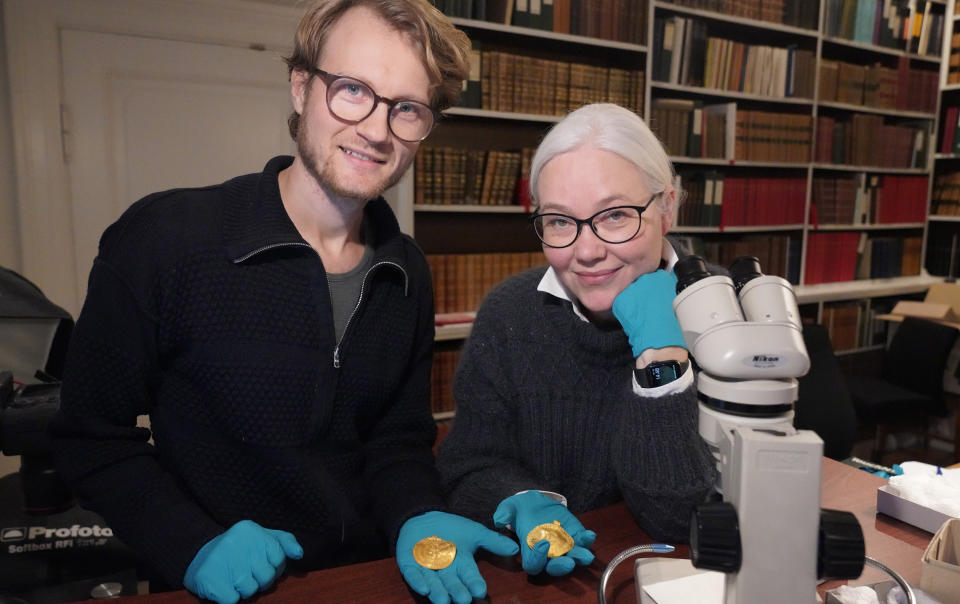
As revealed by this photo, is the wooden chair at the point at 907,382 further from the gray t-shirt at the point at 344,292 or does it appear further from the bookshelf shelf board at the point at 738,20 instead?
the gray t-shirt at the point at 344,292

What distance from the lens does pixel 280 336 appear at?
112cm

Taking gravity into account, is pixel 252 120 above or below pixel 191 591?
above

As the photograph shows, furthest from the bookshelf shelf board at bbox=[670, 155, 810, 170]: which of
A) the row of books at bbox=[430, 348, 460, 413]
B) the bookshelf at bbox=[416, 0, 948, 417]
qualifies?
the row of books at bbox=[430, 348, 460, 413]

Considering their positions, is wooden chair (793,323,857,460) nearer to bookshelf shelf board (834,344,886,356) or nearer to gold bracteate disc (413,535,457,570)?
gold bracteate disc (413,535,457,570)

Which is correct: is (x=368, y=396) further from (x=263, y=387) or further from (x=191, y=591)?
(x=191, y=591)

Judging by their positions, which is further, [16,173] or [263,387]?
[16,173]

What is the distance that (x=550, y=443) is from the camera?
1.28 meters

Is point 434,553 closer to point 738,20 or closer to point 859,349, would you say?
point 738,20

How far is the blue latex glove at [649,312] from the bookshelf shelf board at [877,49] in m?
3.36

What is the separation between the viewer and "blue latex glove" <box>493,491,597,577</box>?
2.88 feet

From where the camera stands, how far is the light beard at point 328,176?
1133mm

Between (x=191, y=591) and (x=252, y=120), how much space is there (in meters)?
2.39

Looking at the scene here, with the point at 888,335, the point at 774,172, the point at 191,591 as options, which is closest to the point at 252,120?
the point at 191,591

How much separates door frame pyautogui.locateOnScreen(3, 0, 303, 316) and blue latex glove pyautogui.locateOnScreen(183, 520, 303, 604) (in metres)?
2.10
